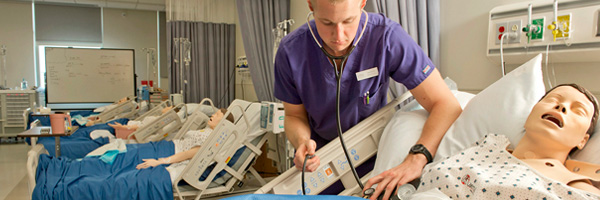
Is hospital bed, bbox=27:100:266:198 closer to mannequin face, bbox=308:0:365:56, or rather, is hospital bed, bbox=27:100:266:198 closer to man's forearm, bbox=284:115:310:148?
man's forearm, bbox=284:115:310:148

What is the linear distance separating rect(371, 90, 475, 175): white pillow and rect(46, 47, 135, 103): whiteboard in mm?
6793

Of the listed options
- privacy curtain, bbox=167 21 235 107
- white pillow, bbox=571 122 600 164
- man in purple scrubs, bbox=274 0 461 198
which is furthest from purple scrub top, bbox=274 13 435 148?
privacy curtain, bbox=167 21 235 107

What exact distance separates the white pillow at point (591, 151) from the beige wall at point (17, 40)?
8.13m

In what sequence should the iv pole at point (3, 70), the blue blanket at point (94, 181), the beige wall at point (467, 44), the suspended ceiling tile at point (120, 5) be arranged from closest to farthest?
the beige wall at point (467, 44), the blue blanket at point (94, 181), the iv pole at point (3, 70), the suspended ceiling tile at point (120, 5)

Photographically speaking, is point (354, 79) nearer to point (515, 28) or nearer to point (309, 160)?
point (309, 160)

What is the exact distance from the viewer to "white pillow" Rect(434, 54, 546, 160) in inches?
42.2

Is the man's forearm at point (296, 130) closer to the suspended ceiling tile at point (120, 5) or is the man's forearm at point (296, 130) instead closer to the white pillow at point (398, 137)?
the white pillow at point (398, 137)

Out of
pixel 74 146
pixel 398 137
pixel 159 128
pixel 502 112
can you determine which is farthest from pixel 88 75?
pixel 502 112

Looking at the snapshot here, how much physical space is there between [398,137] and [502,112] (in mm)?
309

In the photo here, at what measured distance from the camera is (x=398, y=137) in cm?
117

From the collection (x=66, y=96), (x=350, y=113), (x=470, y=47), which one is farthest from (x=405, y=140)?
(x=66, y=96)

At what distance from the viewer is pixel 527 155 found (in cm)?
93

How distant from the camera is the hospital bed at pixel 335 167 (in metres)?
1.18

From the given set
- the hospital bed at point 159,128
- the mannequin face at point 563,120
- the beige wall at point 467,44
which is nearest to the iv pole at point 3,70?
the hospital bed at point 159,128
